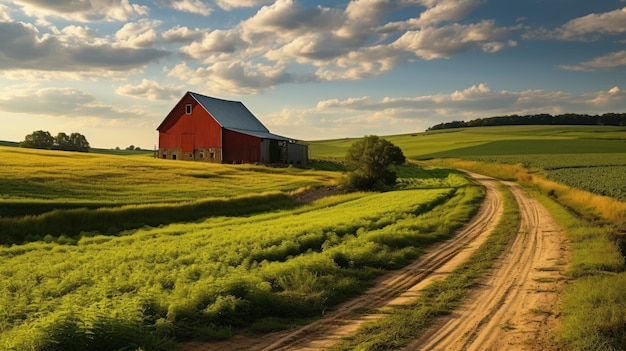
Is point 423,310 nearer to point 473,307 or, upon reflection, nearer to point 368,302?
point 473,307

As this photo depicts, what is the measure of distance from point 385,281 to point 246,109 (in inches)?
2687

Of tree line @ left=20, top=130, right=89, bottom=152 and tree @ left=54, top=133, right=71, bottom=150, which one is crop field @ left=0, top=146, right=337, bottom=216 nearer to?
tree line @ left=20, top=130, right=89, bottom=152

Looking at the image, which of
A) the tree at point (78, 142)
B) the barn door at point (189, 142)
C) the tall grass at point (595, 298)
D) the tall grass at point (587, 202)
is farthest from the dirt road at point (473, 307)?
the tree at point (78, 142)

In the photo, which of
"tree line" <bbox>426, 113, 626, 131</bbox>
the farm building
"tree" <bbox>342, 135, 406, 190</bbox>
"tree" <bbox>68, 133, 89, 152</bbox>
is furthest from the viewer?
"tree line" <bbox>426, 113, 626, 131</bbox>

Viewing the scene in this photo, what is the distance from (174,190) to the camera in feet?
120

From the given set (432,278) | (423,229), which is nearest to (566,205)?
(423,229)

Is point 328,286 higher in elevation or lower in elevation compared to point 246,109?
lower

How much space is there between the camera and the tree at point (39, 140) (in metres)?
92.2

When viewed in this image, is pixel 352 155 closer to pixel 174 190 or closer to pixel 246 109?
pixel 174 190

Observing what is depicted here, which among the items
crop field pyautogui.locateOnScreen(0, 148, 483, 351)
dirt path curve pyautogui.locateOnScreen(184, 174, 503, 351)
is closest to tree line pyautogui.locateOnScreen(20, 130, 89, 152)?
crop field pyautogui.locateOnScreen(0, 148, 483, 351)

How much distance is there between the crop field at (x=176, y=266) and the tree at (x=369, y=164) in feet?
40.7

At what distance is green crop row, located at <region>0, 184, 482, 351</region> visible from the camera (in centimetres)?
842

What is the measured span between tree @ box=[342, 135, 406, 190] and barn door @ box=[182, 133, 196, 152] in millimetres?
26531

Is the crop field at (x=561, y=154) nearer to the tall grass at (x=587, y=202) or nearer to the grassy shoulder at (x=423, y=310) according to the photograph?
the tall grass at (x=587, y=202)
